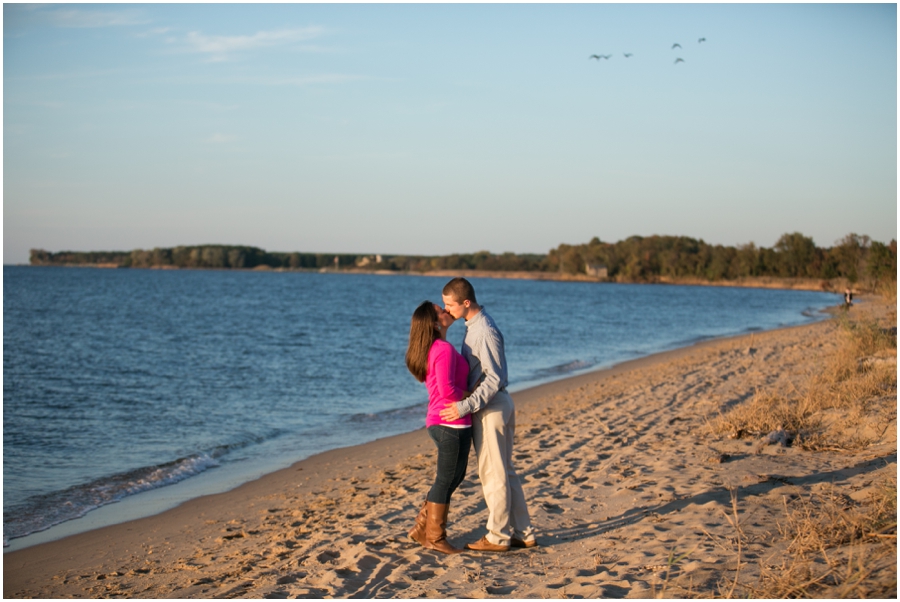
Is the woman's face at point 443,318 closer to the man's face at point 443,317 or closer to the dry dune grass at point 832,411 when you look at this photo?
the man's face at point 443,317

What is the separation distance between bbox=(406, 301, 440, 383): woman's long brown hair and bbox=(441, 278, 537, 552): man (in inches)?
6.2

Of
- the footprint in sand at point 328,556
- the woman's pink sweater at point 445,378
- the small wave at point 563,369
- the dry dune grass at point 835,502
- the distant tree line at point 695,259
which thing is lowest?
the small wave at point 563,369

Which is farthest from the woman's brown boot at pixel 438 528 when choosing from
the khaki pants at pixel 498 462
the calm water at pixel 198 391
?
the calm water at pixel 198 391

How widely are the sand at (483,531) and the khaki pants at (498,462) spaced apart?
0.87ft

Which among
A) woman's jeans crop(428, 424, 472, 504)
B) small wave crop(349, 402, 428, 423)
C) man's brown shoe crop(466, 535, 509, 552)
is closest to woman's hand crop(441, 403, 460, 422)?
woman's jeans crop(428, 424, 472, 504)

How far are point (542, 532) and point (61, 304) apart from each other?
5220cm

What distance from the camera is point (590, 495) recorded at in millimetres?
6547

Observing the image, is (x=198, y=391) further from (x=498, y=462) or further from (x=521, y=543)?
(x=498, y=462)

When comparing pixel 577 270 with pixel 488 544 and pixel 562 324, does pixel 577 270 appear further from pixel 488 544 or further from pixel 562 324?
pixel 488 544

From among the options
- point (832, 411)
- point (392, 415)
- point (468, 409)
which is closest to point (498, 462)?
point (468, 409)

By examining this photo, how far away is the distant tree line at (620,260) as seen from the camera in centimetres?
11462

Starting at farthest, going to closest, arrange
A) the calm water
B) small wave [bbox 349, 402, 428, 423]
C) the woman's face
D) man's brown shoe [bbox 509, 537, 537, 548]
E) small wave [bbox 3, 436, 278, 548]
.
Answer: small wave [bbox 349, 402, 428, 423] → the calm water → small wave [bbox 3, 436, 278, 548] → man's brown shoe [bbox 509, 537, 537, 548] → the woman's face

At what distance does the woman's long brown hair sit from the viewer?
4.79 metres

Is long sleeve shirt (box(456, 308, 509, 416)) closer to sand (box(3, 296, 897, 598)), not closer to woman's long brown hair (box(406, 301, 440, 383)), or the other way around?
woman's long brown hair (box(406, 301, 440, 383))
